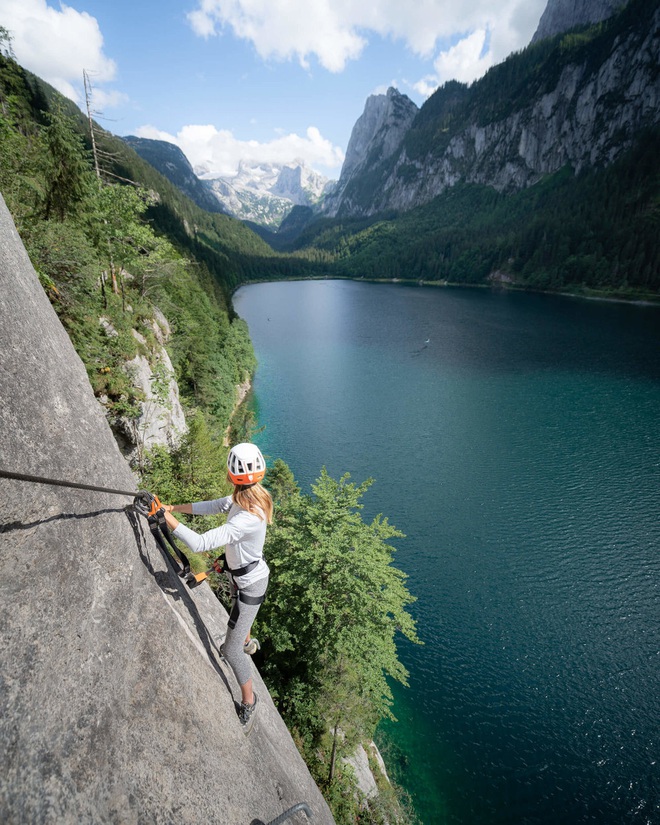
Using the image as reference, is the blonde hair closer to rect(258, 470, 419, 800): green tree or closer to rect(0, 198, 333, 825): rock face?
rect(0, 198, 333, 825): rock face

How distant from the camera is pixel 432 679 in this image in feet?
67.1

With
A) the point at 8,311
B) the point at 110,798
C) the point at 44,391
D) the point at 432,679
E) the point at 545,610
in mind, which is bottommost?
the point at 432,679

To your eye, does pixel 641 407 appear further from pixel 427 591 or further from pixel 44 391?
pixel 44 391

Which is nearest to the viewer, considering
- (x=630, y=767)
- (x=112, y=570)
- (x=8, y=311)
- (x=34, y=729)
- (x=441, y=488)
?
(x=34, y=729)

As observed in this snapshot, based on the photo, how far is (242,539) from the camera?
5270 mm

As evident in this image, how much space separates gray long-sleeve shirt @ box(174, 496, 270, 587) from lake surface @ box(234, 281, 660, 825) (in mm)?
18274

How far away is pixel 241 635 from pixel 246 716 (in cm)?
112

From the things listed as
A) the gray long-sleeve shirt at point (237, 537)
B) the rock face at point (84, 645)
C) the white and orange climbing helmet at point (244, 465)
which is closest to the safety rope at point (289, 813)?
the rock face at point (84, 645)

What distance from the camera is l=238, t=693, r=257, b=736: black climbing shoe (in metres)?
5.60

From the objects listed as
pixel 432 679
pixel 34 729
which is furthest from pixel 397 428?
pixel 34 729

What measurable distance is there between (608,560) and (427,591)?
12.5 metres

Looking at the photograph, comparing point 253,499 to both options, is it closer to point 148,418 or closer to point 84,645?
point 84,645

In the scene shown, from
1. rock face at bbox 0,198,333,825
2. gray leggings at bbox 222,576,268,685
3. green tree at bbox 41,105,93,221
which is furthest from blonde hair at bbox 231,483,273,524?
green tree at bbox 41,105,93,221

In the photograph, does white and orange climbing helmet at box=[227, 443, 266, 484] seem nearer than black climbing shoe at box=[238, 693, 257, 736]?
Yes
